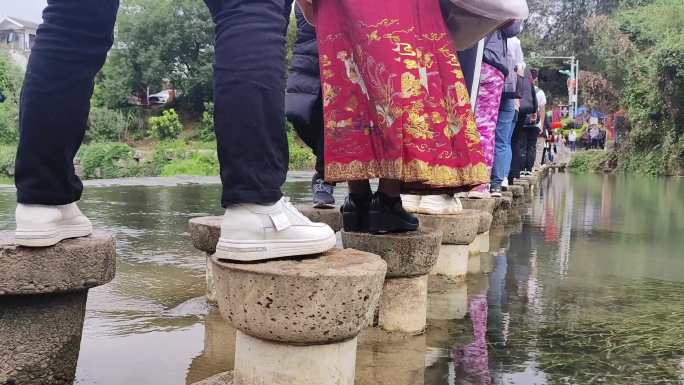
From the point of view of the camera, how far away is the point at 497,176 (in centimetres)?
641

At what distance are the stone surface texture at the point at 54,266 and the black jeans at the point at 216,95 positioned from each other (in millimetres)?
121

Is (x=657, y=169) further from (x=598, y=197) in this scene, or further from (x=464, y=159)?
(x=464, y=159)

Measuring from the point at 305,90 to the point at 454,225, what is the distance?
3.25 ft

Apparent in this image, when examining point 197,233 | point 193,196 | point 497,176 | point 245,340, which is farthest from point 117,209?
point 245,340

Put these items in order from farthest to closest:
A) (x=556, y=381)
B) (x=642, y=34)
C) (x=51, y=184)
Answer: (x=642, y=34) < (x=556, y=381) < (x=51, y=184)

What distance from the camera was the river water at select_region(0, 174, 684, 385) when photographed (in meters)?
2.17

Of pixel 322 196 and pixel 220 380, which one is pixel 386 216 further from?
pixel 322 196

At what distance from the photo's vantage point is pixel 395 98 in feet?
7.59

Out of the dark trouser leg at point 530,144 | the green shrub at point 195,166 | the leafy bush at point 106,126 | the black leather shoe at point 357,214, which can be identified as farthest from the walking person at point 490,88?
the leafy bush at point 106,126

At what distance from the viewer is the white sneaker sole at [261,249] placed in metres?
1.65

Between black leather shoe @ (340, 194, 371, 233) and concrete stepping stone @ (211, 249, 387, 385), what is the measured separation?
0.96 metres

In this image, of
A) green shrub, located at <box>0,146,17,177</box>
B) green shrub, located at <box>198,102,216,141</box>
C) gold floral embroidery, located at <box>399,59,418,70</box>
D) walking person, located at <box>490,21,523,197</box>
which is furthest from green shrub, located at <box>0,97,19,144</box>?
gold floral embroidery, located at <box>399,59,418,70</box>

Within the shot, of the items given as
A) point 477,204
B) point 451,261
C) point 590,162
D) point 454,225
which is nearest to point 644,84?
point 590,162

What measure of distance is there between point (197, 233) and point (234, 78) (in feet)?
4.70
